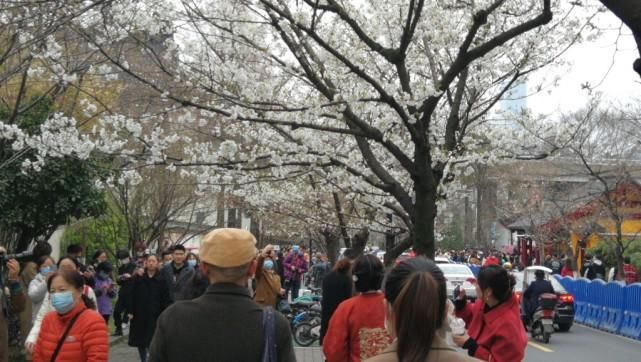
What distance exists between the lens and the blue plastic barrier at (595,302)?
22328mm

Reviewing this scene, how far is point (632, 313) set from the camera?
65.8 ft

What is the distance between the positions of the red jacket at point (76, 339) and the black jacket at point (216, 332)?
8.32ft

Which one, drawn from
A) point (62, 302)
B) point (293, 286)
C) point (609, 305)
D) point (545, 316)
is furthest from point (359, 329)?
point (293, 286)

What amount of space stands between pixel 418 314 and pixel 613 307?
64.0ft

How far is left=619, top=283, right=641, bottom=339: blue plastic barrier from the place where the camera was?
19.7 meters

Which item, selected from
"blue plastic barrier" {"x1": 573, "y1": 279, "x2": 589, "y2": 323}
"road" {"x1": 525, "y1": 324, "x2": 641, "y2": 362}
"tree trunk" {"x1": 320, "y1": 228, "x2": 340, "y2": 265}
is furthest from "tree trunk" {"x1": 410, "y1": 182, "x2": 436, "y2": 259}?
"blue plastic barrier" {"x1": 573, "y1": 279, "x2": 589, "y2": 323}

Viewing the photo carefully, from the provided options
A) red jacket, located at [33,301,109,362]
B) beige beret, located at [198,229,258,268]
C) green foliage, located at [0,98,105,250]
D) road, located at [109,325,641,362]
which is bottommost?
road, located at [109,325,641,362]

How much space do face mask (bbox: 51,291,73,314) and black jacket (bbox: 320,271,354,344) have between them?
326 cm

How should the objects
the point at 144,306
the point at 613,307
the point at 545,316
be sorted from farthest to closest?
the point at 613,307, the point at 545,316, the point at 144,306

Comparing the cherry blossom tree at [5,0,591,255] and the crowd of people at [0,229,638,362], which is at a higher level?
the cherry blossom tree at [5,0,591,255]

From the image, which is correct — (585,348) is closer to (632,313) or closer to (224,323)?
(632,313)

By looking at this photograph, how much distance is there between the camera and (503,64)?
12.7m

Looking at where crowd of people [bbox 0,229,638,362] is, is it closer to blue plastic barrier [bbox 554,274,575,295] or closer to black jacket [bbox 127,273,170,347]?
black jacket [bbox 127,273,170,347]

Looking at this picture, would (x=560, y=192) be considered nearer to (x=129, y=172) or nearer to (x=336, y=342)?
(x=129, y=172)
